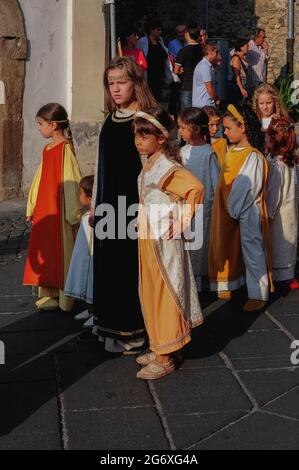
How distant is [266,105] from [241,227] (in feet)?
4.20

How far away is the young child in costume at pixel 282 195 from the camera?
7012mm

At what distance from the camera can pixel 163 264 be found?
5.36 meters

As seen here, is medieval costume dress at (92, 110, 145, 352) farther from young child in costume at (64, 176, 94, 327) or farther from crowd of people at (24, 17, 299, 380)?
young child in costume at (64, 176, 94, 327)

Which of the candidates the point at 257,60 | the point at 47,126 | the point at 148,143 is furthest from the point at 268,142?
the point at 257,60

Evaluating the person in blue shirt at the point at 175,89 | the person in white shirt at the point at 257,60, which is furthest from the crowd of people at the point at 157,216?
the person in white shirt at the point at 257,60

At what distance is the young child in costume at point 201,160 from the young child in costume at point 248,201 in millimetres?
151

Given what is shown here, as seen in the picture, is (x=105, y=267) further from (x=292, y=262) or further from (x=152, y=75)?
(x=152, y=75)

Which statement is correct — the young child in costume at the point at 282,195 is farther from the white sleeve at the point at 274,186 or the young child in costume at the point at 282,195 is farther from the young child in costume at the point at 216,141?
the young child in costume at the point at 216,141

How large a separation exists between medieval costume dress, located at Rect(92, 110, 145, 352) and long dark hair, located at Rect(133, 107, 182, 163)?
0.89ft

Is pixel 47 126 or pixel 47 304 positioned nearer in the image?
pixel 47 126

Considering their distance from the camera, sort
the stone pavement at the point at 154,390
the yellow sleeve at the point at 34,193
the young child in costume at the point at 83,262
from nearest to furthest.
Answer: the stone pavement at the point at 154,390
the young child in costume at the point at 83,262
the yellow sleeve at the point at 34,193

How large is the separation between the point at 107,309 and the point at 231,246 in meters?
1.57

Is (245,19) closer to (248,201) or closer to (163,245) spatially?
(248,201)
